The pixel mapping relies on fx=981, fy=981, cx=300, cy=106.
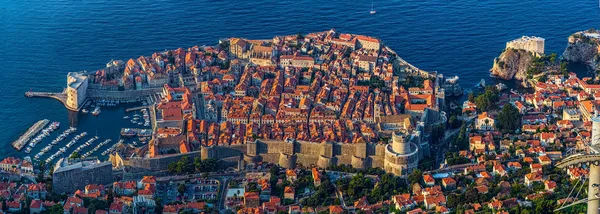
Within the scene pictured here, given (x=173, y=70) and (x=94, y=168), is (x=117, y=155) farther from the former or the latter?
(x=173, y=70)

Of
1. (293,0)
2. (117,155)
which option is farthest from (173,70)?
(293,0)

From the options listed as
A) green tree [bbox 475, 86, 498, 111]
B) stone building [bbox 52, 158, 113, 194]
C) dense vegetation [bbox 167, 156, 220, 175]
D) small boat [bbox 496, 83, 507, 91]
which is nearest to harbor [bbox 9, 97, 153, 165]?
stone building [bbox 52, 158, 113, 194]

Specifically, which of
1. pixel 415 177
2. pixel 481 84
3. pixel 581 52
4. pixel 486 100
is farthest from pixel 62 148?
pixel 581 52

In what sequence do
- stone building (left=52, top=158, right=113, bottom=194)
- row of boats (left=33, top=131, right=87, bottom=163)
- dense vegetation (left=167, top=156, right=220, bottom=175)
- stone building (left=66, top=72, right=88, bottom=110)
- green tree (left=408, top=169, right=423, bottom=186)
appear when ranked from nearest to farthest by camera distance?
green tree (left=408, top=169, right=423, bottom=186) → stone building (left=52, top=158, right=113, bottom=194) → dense vegetation (left=167, top=156, right=220, bottom=175) → row of boats (left=33, top=131, right=87, bottom=163) → stone building (left=66, top=72, right=88, bottom=110)

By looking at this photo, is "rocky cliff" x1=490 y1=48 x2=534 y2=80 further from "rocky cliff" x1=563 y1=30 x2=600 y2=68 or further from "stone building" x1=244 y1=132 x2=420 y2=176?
"stone building" x1=244 y1=132 x2=420 y2=176

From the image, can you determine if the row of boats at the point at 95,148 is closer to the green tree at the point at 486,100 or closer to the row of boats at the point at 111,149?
the row of boats at the point at 111,149

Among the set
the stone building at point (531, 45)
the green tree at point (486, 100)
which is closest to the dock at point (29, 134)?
the green tree at point (486, 100)
